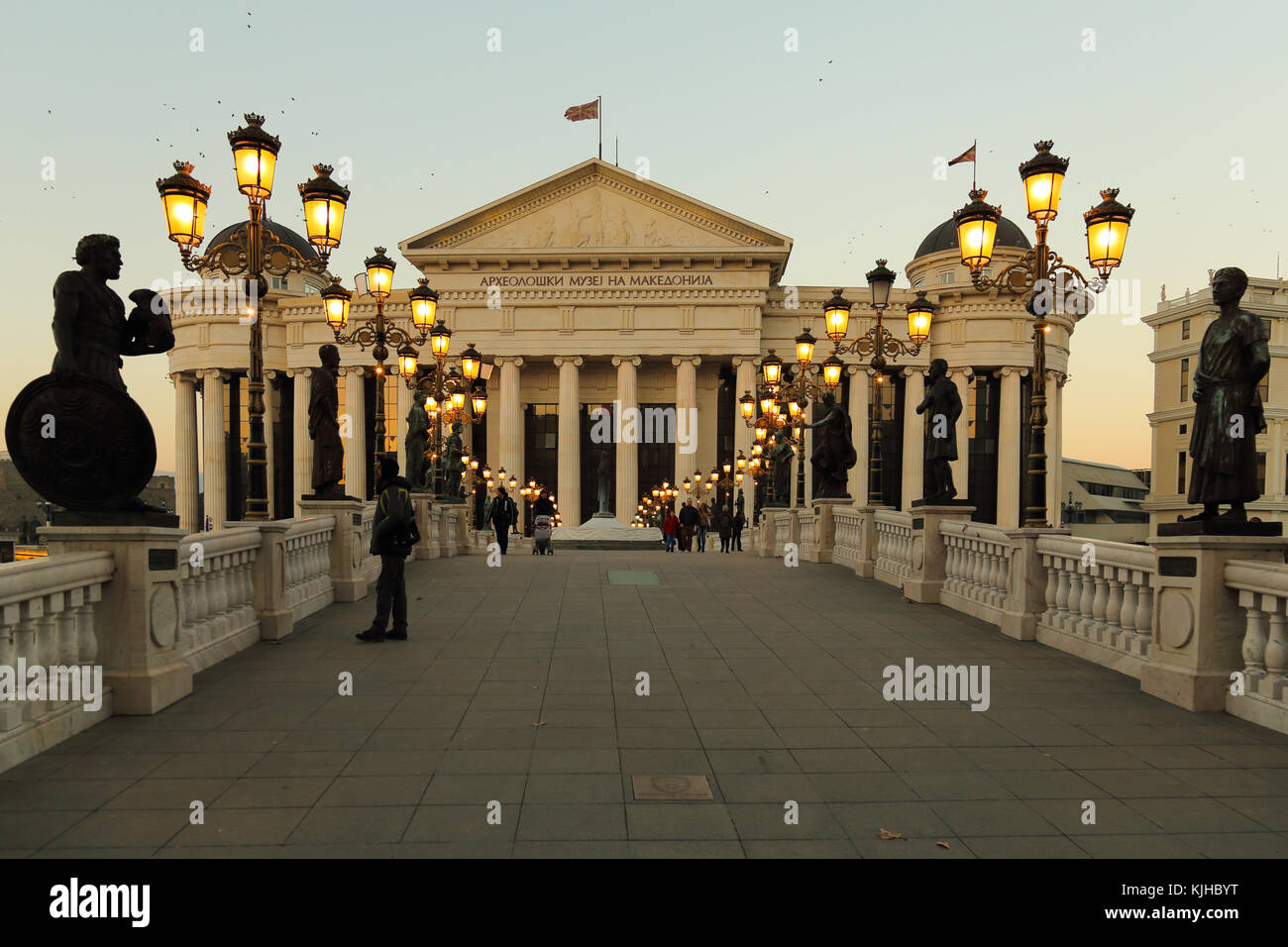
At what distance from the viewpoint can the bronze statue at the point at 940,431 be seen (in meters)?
13.4

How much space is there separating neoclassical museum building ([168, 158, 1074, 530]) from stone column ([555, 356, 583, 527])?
0.14 meters

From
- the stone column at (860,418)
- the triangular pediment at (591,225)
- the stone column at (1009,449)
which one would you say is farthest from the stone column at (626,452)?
the stone column at (1009,449)

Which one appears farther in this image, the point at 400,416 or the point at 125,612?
the point at 400,416

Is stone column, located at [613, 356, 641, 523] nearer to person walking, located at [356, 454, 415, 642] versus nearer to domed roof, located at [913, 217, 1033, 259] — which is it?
domed roof, located at [913, 217, 1033, 259]

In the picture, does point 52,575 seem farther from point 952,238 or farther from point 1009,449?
point 952,238

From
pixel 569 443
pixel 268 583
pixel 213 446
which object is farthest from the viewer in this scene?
pixel 213 446

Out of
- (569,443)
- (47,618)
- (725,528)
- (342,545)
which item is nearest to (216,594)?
(47,618)

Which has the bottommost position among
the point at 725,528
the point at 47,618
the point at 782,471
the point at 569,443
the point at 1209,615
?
the point at 725,528

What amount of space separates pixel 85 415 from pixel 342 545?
6770 millimetres

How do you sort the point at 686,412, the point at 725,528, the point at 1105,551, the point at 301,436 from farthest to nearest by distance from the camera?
the point at 301,436 → the point at 686,412 → the point at 725,528 → the point at 1105,551

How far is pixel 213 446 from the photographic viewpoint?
2640 inches

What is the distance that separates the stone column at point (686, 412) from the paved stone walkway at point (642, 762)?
47.4 meters

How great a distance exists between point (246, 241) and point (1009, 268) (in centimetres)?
1030

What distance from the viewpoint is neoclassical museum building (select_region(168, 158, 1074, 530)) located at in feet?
192
